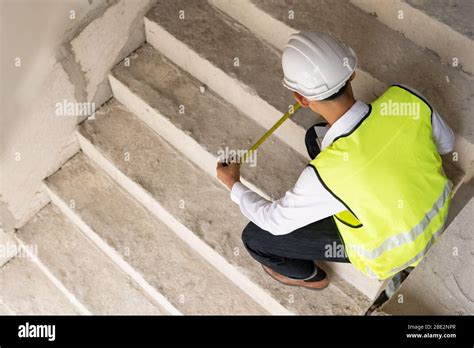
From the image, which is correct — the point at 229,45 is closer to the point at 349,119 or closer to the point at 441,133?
the point at 349,119

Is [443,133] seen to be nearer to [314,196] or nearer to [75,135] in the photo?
[314,196]

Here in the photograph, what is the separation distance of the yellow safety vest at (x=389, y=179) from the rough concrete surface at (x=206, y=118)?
24.5 inches

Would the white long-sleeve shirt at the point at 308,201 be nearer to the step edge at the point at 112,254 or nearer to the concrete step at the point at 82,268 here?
the step edge at the point at 112,254

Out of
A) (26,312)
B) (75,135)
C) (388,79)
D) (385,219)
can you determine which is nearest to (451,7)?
(388,79)

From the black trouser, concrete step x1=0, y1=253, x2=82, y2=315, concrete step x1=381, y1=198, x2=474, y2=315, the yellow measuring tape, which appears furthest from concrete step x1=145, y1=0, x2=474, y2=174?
concrete step x1=0, y1=253, x2=82, y2=315

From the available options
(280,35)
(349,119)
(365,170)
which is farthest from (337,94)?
(280,35)

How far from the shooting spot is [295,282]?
106 inches

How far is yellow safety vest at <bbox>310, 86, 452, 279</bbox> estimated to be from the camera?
6.67 ft

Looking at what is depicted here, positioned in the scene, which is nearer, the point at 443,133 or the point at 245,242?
the point at 443,133

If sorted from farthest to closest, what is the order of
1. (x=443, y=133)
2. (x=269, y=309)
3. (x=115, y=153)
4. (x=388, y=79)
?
(x=115, y=153), (x=269, y=309), (x=388, y=79), (x=443, y=133)

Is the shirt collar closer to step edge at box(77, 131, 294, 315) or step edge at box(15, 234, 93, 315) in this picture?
step edge at box(77, 131, 294, 315)

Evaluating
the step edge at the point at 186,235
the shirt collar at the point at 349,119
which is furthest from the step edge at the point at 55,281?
the shirt collar at the point at 349,119

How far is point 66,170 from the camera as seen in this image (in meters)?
3.21
